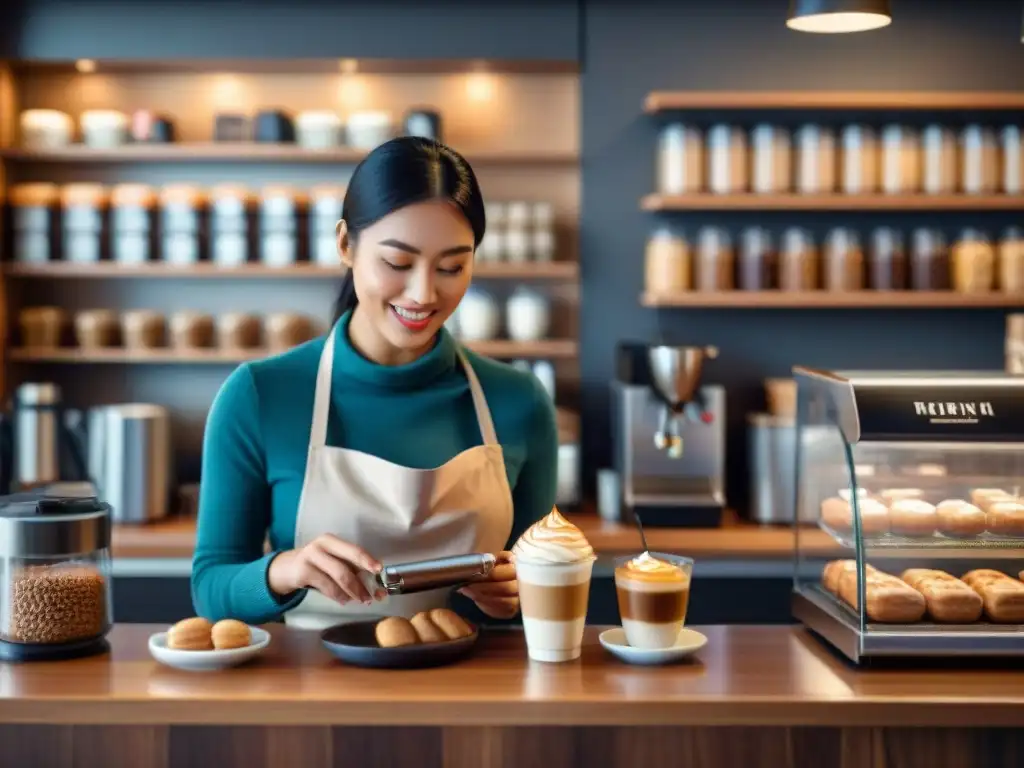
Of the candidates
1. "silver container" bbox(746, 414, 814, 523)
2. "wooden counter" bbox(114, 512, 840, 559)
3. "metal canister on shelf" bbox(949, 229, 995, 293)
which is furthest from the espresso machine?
"metal canister on shelf" bbox(949, 229, 995, 293)

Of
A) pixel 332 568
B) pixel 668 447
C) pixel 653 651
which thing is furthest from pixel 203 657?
pixel 668 447

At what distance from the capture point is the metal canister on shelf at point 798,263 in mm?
3932

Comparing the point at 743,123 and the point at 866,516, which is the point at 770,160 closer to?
the point at 743,123

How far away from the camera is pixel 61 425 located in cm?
394

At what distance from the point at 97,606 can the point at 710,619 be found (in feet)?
6.88

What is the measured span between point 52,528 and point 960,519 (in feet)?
4.49

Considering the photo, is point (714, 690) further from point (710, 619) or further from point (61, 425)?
point (61, 425)

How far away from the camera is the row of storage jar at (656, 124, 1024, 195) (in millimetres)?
3910

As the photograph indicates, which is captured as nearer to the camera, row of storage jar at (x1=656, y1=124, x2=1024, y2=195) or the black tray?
the black tray

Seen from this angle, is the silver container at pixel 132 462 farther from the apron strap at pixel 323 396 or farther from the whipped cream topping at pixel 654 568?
the whipped cream topping at pixel 654 568

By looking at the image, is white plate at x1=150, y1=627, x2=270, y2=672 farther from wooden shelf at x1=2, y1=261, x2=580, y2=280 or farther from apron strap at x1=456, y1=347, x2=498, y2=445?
wooden shelf at x1=2, y1=261, x2=580, y2=280

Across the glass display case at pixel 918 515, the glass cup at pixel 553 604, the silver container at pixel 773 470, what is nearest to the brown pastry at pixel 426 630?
the glass cup at pixel 553 604

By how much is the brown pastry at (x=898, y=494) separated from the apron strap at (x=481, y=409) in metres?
0.65

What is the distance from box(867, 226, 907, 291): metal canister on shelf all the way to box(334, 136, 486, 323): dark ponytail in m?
2.34
